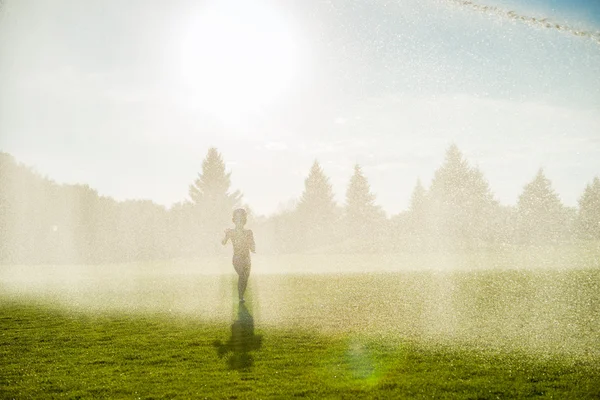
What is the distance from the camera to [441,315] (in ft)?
40.6

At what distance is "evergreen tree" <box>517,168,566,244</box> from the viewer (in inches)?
2295

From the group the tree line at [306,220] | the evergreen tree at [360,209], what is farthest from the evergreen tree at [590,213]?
the evergreen tree at [360,209]

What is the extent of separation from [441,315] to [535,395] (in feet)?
20.8

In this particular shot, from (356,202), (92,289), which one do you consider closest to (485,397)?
(92,289)

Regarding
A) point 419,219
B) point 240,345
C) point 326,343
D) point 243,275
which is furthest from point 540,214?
point 240,345

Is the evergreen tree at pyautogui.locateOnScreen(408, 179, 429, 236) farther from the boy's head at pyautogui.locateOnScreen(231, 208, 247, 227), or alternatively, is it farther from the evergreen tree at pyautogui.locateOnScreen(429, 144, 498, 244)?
the boy's head at pyautogui.locateOnScreen(231, 208, 247, 227)

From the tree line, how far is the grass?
120 ft

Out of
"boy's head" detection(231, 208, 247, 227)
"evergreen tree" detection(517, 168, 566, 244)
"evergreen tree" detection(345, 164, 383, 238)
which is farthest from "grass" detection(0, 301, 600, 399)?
"evergreen tree" detection(345, 164, 383, 238)

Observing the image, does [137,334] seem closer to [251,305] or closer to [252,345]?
[252,345]

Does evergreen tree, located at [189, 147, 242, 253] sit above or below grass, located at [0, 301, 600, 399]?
above

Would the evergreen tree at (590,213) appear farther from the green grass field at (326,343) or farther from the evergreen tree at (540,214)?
the green grass field at (326,343)

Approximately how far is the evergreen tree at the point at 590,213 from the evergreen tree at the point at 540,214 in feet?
8.16

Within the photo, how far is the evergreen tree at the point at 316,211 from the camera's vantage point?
254 ft

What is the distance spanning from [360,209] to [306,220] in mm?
10734
